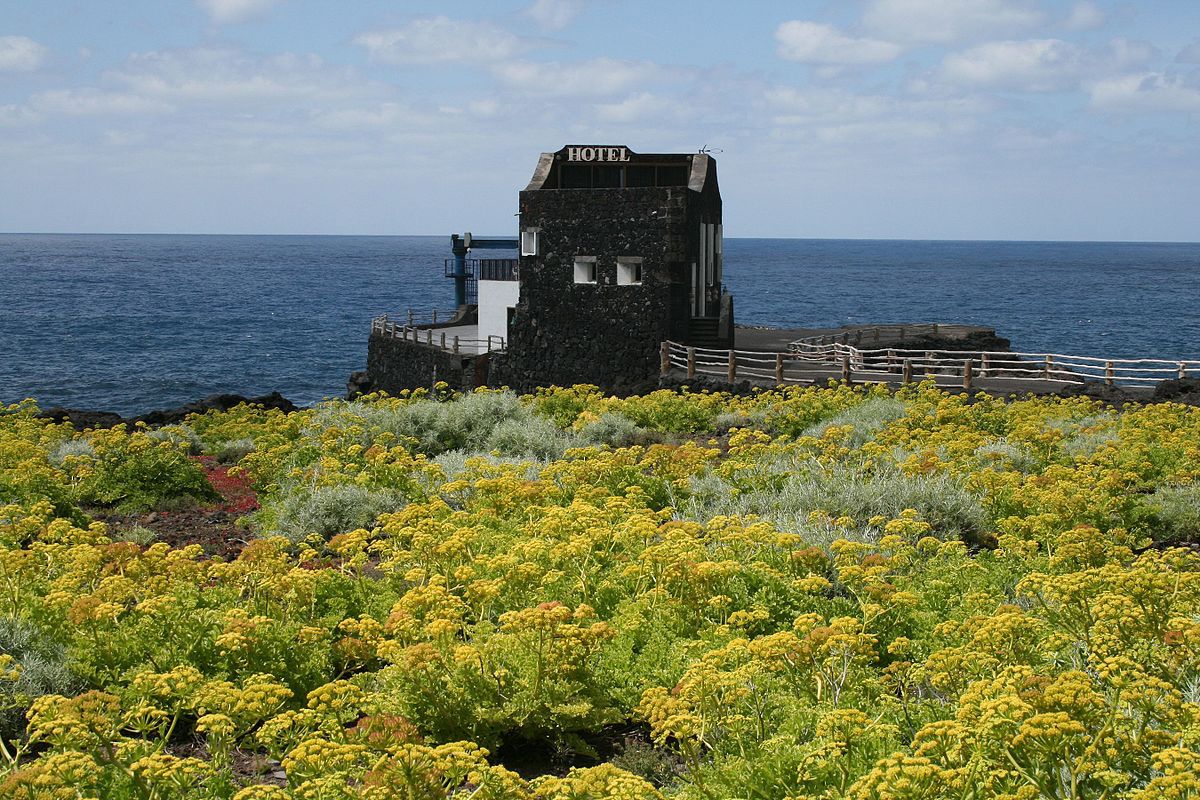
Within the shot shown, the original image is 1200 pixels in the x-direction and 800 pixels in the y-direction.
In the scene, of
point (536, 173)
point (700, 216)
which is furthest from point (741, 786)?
point (536, 173)

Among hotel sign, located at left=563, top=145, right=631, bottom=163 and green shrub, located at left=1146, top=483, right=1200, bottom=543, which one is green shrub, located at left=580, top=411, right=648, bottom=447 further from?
hotel sign, located at left=563, top=145, right=631, bottom=163

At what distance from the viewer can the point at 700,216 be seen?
3466cm

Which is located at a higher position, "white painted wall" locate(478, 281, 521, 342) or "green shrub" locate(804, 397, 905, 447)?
"white painted wall" locate(478, 281, 521, 342)

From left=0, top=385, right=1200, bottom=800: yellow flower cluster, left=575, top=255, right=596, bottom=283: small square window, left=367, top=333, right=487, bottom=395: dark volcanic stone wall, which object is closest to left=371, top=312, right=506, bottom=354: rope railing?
left=367, top=333, right=487, bottom=395: dark volcanic stone wall

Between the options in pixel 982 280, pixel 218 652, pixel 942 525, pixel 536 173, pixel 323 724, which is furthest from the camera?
pixel 982 280

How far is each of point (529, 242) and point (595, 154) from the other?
19.1 ft

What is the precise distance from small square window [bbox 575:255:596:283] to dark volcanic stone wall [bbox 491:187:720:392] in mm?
155

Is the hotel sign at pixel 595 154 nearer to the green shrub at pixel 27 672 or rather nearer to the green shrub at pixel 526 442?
the green shrub at pixel 526 442

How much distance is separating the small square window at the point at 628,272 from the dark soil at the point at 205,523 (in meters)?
18.1

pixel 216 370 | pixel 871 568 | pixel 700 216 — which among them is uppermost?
pixel 700 216

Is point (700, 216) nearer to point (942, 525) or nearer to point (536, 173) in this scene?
point (536, 173)

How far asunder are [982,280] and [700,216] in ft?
527

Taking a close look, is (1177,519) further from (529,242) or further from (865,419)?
(529,242)

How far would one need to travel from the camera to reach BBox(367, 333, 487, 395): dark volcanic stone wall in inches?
1507
